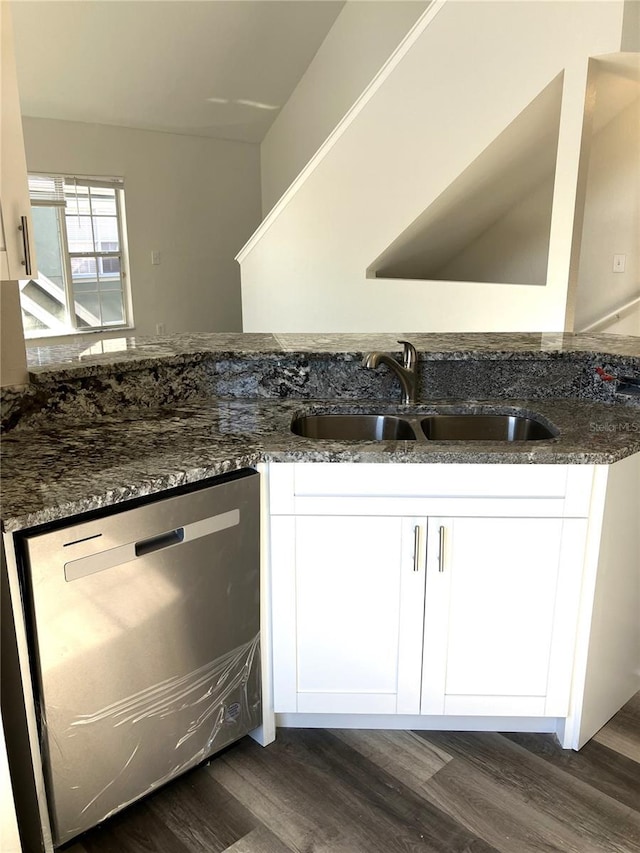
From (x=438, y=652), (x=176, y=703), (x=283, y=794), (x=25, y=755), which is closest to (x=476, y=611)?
(x=438, y=652)

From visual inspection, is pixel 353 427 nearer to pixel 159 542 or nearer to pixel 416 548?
pixel 416 548

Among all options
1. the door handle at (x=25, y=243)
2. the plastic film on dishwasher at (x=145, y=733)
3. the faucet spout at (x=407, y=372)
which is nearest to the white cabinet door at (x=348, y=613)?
the plastic film on dishwasher at (x=145, y=733)

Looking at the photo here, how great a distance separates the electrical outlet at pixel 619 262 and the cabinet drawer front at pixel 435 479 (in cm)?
314

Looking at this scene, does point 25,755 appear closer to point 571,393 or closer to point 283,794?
point 283,794

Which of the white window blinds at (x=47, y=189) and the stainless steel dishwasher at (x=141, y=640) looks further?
the white window blinds at (x=47, y=189)

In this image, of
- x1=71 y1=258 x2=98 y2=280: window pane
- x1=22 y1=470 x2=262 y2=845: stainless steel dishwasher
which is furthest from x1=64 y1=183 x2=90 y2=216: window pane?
x1=22 y1=470 x2=262 y2=845: stainless steel dishwasher

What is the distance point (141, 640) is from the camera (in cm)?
158

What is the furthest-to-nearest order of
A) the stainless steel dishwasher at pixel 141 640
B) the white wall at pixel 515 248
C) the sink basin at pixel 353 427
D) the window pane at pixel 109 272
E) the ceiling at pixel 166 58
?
1. the window pane at pixel 109 272
2. the ceiling at pixel 166 58
3. the white wall at pixel 515 248
4. the sink basin at pixel 353 427
5. the stainless steel dishwasher at pixel 141 640

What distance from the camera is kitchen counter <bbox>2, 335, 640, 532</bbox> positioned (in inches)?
62.0

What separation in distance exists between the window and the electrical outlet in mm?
4590

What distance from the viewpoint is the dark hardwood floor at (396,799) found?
5.30 feet

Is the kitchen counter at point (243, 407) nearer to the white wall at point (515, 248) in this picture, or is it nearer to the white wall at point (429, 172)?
the white wall at point (429, 172)

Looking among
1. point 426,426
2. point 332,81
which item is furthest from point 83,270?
point 426,426

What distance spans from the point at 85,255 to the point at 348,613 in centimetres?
570
